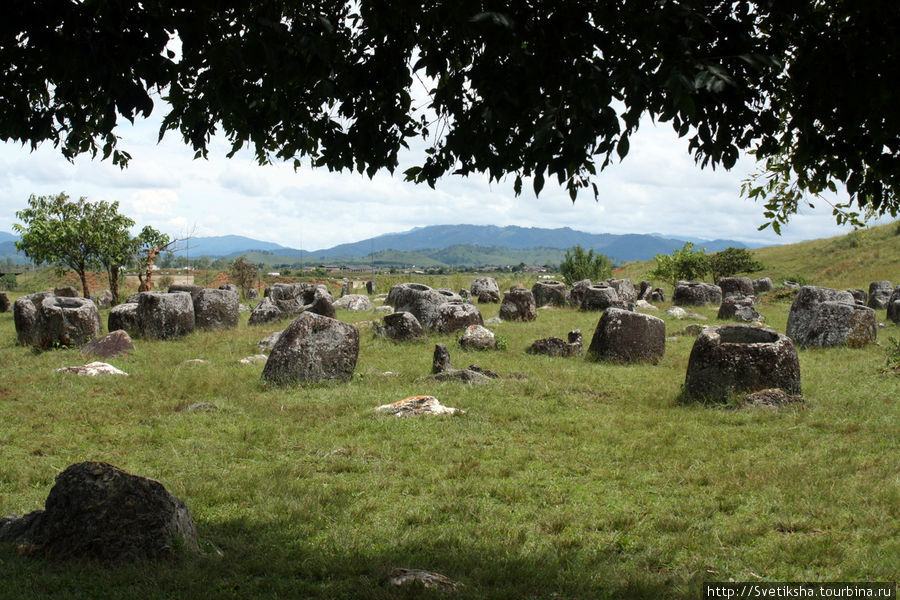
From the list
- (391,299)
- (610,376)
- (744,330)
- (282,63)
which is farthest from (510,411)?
(391,299)

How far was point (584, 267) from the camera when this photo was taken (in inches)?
1817

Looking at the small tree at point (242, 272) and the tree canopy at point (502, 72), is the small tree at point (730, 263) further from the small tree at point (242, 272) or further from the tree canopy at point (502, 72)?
the tree canopy at point (502, 72)

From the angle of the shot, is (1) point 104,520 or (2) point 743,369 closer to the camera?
(1) point 104,520

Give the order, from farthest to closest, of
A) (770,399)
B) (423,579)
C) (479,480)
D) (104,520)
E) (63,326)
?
(63,326) → (770,399) → (479,480) → (104,520) → (423,579)

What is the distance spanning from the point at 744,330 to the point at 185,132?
10356 millimetres

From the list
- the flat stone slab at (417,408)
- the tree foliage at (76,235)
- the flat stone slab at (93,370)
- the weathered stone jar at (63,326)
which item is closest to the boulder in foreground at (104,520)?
the flat stone slab at (417,408)

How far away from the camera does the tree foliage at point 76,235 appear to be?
3228 centimetres

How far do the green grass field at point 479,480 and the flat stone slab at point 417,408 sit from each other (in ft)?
0.95

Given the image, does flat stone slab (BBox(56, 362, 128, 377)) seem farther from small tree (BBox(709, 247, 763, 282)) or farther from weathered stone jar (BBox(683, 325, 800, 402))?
small tree (BBox(709, 247, 763, 282))

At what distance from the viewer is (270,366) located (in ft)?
41.2

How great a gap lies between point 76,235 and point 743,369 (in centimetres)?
3306

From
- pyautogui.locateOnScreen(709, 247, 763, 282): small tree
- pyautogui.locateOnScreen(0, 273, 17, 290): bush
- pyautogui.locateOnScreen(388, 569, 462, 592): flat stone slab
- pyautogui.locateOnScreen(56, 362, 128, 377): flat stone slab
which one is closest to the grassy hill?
pyautogui.locateOnScreen(709, 247, 763, 282): small tree

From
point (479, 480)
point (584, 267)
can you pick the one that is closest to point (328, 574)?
point (479, 480)

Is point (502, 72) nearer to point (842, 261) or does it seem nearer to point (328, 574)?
point (328, 574)
